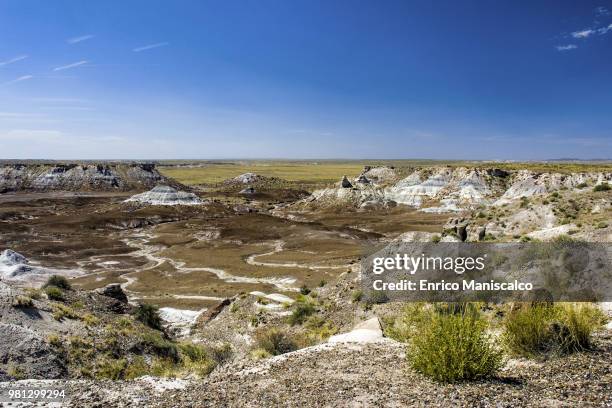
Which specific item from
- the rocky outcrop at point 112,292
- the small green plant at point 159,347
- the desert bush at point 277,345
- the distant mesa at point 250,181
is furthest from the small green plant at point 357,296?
the distant mesa at point 250,181

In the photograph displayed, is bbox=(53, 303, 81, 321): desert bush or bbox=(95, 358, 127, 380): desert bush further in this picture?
bbox=(53, 303, 81, 321): desert bush

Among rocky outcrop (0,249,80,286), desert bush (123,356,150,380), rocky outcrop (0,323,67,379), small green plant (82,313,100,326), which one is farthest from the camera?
rocky outcrop (0,249,80,286)

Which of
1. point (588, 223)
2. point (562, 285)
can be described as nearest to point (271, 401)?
point (562, 285)

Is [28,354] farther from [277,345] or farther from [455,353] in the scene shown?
[455,353]

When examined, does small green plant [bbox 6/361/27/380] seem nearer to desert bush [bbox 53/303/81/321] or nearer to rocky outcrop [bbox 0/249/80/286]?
desert bush [bbox 53/303/81/321]

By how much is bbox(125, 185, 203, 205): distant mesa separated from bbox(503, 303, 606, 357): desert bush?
11304 cm

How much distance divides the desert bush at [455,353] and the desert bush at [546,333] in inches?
37.9

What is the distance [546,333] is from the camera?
28.8ft

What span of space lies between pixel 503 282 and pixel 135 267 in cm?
5214

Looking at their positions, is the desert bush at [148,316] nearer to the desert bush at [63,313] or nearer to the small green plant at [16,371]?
the desert bush at [63,313]

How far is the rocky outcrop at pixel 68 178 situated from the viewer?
156m

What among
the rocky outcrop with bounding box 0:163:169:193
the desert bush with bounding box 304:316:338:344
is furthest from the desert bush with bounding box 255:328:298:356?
the rocky outcrop with bounding box 0:163:169:193

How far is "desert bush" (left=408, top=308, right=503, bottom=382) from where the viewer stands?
25.7 ft

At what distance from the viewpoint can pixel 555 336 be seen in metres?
8.66
